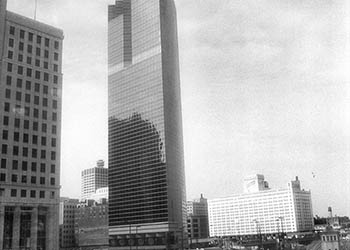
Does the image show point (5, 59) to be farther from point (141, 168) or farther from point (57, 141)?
point (141, 168)

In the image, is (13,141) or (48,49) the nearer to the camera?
(13,141)

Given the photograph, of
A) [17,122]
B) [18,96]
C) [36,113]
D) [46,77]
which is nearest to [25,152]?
[17,122]

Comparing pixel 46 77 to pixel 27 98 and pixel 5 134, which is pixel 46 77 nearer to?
pixel 27 98

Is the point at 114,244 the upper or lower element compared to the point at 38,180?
lower

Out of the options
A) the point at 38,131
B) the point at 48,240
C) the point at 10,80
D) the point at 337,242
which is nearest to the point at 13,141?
the point at 38,131

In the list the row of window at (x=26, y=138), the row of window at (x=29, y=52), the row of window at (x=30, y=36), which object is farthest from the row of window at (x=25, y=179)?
the row of window at (x=30, y=36)

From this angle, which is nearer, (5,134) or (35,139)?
(5,134)

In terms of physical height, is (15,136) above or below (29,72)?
below

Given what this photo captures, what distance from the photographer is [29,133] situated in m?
75.2

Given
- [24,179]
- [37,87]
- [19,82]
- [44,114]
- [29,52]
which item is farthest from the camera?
[29,52]

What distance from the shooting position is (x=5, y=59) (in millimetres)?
75125

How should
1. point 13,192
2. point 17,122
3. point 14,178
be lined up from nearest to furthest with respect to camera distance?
point 13,192 < point 14,178 < point 17,122

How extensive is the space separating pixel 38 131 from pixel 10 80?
9.86 m

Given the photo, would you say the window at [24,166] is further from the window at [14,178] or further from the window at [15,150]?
the window at [15,150]
